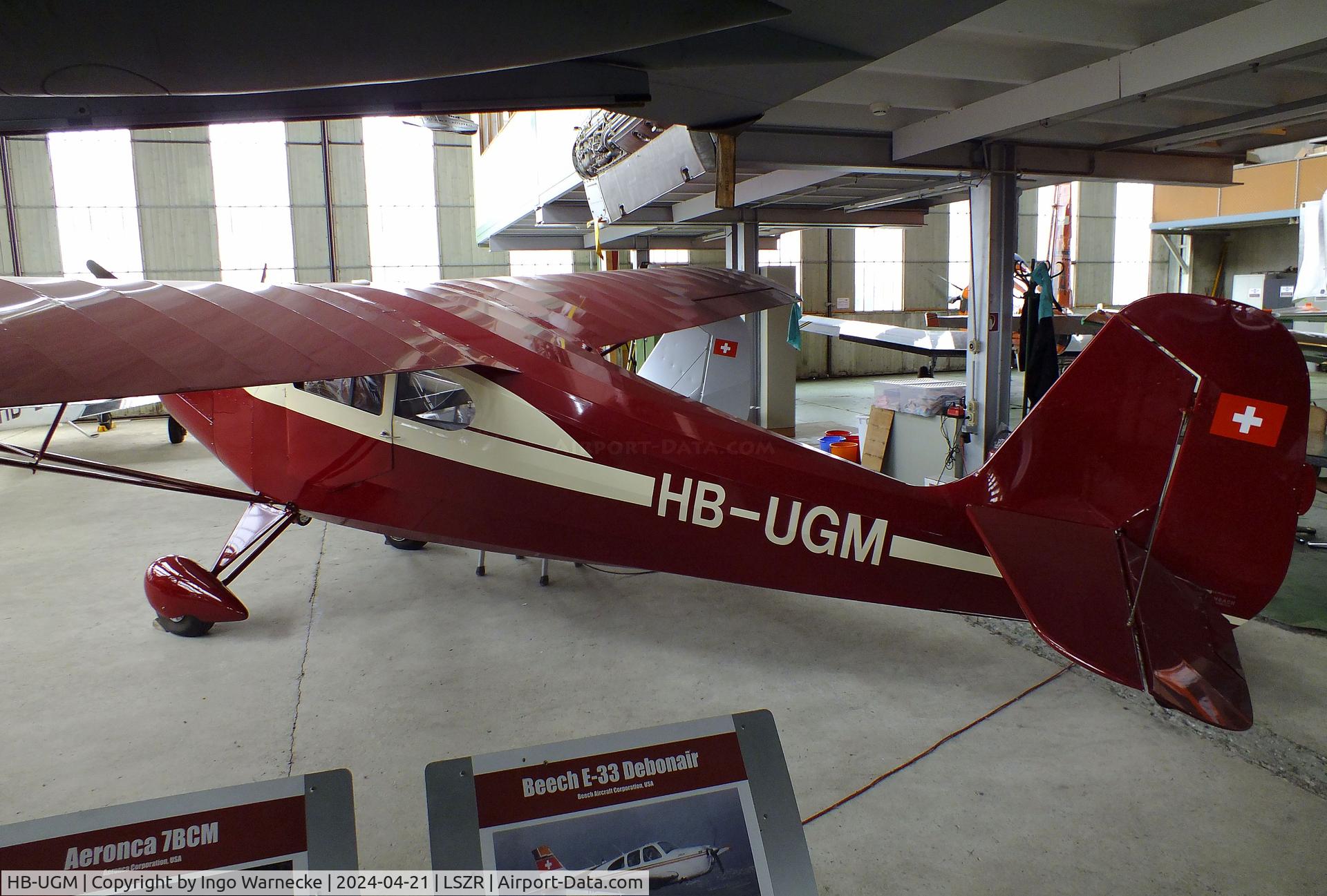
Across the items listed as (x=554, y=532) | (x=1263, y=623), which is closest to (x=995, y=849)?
(x=554, y=532)

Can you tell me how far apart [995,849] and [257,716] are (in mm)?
3118

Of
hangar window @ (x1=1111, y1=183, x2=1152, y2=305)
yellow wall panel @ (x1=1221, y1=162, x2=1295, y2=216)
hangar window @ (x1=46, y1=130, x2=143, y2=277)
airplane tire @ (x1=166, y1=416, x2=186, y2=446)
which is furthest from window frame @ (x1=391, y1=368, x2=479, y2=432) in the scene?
hangar window @ (x1=1111, y1=183, x2=1152, y2=305)

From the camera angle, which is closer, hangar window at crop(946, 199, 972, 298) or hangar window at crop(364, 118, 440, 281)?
hangar window at crop(364, 118, 440, 281)

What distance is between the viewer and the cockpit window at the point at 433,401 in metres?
4.07

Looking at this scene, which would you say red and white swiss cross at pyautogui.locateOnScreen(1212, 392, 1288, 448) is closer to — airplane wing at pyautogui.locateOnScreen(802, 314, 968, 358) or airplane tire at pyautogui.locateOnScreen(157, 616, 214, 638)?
airplane tire at pyautogui.locateOnScreen(157, 616, 214, 638)

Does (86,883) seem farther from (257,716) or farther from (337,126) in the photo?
(337,126)

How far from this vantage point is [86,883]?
1.39 metres

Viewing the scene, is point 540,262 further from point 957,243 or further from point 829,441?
point 829,441

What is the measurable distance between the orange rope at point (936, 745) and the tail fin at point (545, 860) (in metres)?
1.39

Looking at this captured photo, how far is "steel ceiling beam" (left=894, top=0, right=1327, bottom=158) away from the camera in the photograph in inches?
133

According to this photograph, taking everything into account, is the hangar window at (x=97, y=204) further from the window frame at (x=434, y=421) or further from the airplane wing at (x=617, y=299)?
the window frame at (x=434, y=421)

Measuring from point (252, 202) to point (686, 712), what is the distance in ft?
57.0

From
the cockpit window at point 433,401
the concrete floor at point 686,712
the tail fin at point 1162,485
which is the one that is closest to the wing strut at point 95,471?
the concrete floor at point 686,712

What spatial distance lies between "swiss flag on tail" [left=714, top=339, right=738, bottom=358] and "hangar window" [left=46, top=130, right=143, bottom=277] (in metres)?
13.4
